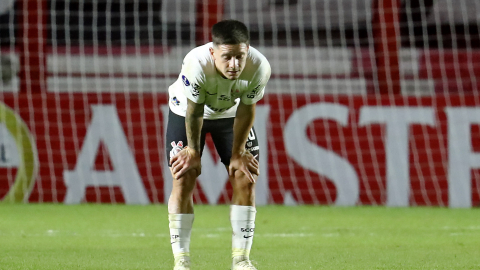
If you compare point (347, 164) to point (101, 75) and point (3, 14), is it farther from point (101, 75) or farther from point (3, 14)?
point (3, 14)

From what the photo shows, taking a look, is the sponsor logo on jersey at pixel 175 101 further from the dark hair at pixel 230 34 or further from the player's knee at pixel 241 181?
the dark hair at pixel 230 34

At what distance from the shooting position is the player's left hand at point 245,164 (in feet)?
16.5

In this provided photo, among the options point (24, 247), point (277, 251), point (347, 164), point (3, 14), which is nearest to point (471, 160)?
point (347, 164)

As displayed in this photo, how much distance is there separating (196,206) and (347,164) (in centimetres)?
185

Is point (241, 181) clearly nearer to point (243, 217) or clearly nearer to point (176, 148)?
point (243, 217)

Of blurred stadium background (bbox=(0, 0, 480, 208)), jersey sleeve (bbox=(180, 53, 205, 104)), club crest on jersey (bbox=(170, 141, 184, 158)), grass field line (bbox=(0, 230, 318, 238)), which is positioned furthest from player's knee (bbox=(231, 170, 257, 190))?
blurred stadium background (bbox=(0, 0, 480, 208))

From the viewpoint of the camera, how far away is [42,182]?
1006 cm

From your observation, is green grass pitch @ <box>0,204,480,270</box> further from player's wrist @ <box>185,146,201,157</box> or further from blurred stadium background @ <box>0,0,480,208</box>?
player's wrist @ <box>185,146,201,157</box>

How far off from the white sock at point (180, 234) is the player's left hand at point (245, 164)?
1.32ft

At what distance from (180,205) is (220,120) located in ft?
2.03

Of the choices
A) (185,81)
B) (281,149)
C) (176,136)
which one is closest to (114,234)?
(176,136)

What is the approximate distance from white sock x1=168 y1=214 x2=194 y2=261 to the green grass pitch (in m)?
0.31

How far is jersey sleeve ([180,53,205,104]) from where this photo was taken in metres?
4.78

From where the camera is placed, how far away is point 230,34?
14.9ft
